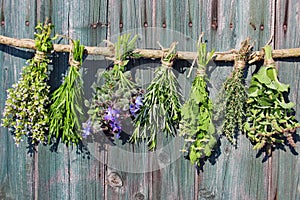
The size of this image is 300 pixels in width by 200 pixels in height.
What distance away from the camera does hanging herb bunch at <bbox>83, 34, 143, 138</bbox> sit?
5.72ft

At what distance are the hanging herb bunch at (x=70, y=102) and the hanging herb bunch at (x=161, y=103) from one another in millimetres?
237

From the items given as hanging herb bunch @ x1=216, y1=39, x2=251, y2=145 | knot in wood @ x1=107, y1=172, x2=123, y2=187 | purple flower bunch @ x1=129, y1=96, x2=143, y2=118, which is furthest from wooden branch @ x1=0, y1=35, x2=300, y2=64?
knot in wood @ x1=107, y1=172, x2=123, y2=187

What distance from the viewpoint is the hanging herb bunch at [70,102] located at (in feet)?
5.81

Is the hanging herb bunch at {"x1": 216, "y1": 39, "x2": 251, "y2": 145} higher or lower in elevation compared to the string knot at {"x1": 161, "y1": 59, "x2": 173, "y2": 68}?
lower

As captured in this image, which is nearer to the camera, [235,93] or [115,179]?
[235,93]

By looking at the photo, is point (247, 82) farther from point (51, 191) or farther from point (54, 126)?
point (51, 191)

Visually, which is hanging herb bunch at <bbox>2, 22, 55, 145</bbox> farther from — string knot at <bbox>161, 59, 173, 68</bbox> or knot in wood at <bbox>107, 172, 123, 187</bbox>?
string knot at <bbox>161, 59, 173, 68</bbox>

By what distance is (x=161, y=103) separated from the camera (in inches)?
70.1

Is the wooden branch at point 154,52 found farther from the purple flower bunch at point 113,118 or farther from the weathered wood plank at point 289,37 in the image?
the purple flower bunch at point 113,118

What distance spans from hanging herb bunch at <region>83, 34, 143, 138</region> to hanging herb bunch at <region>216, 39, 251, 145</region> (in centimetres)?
34

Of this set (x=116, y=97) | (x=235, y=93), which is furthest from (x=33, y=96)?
(x=235, y=93)

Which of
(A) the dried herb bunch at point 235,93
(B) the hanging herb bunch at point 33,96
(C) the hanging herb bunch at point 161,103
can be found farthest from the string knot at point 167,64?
(B) the hanging herb bunch at point 33,96

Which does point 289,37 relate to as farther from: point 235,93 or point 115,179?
point 115,179

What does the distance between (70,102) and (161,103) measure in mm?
349
